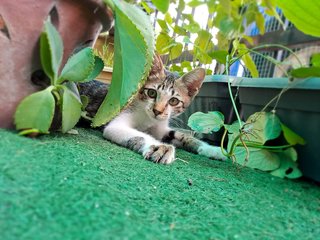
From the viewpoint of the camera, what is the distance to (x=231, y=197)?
0.60m

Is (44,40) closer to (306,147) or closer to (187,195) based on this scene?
(187,195)

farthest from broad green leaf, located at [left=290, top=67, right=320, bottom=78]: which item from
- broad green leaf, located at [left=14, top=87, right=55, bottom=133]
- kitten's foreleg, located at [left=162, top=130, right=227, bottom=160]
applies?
broad green leaf, located at [left=14, top=87, right=55, bottom=133]

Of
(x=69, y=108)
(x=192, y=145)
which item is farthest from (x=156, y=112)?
(x=69, y=108)

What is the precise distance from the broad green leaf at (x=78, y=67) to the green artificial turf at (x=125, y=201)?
0.48 feet

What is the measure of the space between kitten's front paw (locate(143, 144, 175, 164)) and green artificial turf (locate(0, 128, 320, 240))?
0.22ft

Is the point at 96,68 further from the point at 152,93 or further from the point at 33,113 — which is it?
the point at 152,93

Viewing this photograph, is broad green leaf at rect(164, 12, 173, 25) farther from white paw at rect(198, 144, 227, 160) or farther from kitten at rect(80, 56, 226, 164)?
white paw at rect(198, 144, 227, 160)

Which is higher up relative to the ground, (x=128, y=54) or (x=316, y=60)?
(x=316, y=60)

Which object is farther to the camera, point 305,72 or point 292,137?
point 292,137

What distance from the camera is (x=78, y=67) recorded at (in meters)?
0.66

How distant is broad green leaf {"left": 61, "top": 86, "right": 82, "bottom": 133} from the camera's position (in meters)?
0.66

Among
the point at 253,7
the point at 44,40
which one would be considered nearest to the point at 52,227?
the point at 44,40

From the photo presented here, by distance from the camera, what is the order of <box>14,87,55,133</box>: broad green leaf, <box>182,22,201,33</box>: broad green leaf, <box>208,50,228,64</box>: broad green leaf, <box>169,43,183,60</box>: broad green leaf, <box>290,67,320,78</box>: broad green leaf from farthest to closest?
1. <box>169,43,183,60</box>: broad green leaf
2. <box>182,22,201,33</box>: broad green leaf
3. <box>208,50,228,64</box>: broad green leaf
4. <box>290,67,320,78</box>: broad green leaf
5. <box>14,87,55,133</box>: broad green leaf

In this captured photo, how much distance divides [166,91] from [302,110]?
586 mm
